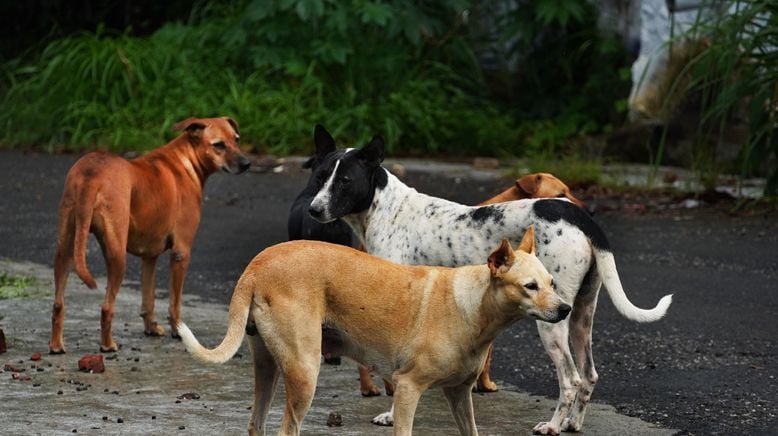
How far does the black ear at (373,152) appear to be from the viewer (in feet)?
22.6

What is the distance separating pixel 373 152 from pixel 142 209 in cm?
173

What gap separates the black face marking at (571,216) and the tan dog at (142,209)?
2.45 meters

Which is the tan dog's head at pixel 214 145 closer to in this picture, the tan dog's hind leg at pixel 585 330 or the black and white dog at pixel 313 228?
the black and white dog at pixel 313 228

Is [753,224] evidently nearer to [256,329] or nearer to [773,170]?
[773,170]

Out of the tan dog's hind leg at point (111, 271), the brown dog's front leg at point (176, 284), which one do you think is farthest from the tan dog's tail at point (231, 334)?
the brown dog's front leg at point (176, 284)

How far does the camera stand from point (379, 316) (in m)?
5.64

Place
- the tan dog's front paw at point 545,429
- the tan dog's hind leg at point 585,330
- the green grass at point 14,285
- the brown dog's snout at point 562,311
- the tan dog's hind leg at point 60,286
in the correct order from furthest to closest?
1. the green grass at point 14,285
2. the tan dog's hind leg at point 60,286
3. the tan dog's hind leg at point 585,330
4. the tan dog's front paw at point 545,429
5. the brown dog's snout at point 562,311

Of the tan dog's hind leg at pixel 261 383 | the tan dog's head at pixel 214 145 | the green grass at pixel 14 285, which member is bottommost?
the green grass at pixel 14 285

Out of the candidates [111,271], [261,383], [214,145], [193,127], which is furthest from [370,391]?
[193,127]

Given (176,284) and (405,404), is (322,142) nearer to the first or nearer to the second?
(176,284)

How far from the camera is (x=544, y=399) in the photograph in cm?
686

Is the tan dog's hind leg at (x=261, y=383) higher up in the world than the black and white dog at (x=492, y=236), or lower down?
lower down

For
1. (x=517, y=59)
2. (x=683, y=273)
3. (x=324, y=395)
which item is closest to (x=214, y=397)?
(x=324, y=395)

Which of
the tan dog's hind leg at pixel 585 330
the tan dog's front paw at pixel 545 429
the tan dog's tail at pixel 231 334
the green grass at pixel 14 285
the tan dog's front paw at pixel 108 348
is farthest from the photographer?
the green grass at pixel 14 285
